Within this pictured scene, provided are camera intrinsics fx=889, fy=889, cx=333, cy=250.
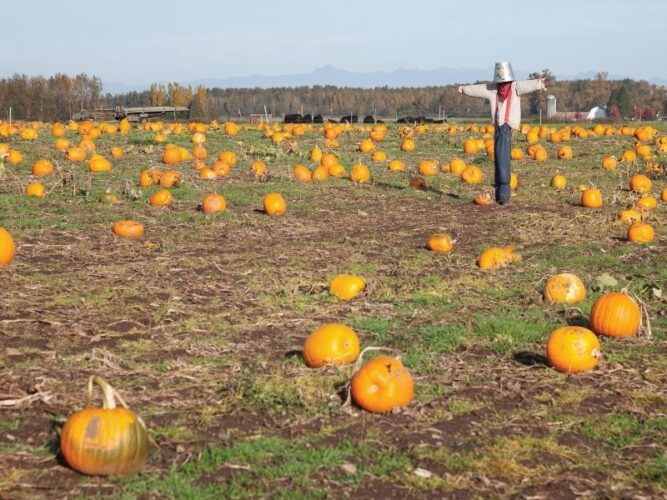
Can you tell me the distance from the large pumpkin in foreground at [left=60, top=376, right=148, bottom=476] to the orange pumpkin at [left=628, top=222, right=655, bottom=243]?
9122 millimetres

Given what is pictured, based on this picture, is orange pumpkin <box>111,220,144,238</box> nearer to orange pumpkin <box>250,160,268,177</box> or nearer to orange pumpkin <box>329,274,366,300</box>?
orange pumpkin <box>329,274,366,300</box>

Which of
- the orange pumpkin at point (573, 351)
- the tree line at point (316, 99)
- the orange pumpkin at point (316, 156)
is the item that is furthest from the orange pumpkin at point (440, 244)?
the tree line at point (316, 99)

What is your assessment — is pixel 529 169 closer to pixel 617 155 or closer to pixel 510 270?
pixel 617 155

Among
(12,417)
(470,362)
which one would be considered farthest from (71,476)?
(470,362)

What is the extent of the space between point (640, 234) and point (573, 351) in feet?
20.1

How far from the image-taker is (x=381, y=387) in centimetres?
593

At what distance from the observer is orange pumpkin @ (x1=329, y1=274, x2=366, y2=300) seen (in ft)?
29.9

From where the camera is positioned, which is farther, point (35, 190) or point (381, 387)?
point (35, 190)

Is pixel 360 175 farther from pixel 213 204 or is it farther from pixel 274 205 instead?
pixel 213 204

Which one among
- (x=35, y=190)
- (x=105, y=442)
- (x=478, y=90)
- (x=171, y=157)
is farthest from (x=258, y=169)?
(x=105, y=442)

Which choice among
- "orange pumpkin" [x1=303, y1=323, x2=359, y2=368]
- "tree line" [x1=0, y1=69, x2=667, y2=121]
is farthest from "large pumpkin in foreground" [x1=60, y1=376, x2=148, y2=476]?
"tree line" [x1=0, y1=69, x2=667, y2=121]

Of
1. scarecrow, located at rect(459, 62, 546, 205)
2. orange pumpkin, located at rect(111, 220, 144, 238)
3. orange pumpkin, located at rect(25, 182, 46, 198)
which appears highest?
scarecrow, located at rect(459, 62, 546, 205)

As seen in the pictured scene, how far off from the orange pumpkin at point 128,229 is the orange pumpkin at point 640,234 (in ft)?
22.5

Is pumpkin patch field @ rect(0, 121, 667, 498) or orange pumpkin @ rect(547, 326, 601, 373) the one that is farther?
orange pumpkin @ rect(547, 326, 601, 373)
